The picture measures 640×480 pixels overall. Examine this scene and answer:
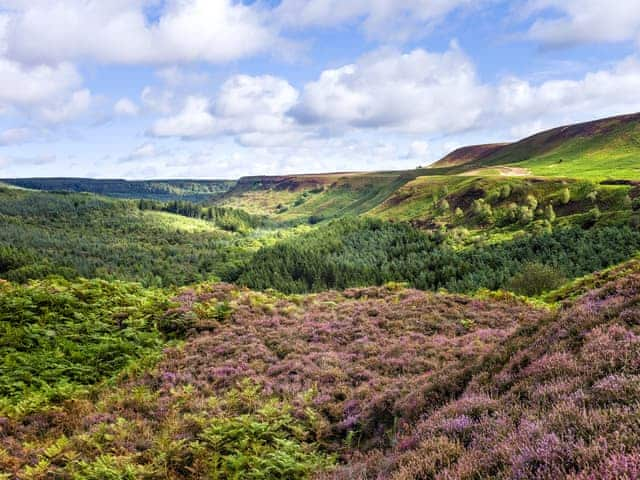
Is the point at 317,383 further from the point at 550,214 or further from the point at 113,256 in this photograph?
the point at 113,256

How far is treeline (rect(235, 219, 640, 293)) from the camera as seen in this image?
2509 inches

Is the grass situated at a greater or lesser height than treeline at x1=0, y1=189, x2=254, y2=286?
greater

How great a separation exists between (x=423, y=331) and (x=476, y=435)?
12.5 m

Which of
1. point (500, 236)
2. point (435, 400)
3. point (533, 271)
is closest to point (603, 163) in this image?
point (500, 236)

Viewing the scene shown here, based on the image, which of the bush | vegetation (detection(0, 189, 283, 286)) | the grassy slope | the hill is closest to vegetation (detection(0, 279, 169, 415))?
the bush

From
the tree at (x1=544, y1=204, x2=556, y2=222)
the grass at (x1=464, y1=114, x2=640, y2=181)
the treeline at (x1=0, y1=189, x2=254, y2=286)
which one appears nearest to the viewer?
the tree at (x1=544, y1=204, x2=556, y2=222)

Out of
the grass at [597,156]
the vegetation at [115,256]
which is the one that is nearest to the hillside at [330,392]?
the vegetation at [115,256]

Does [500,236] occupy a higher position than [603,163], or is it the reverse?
[603,163]

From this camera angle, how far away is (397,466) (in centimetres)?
682

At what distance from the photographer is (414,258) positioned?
91500 mm

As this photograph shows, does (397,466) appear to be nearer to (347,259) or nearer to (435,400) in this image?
(435,400)

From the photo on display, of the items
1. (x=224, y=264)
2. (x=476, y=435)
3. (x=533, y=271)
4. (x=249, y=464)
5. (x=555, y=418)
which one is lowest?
(x=224, y=264)

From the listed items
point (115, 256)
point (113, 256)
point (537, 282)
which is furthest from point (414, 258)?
point (113, 256)

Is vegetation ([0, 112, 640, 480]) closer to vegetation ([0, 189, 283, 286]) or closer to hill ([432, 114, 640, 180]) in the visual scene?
vegetation ([0, 189, 283, 286])
